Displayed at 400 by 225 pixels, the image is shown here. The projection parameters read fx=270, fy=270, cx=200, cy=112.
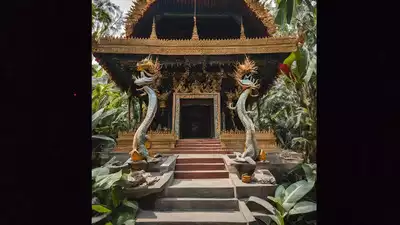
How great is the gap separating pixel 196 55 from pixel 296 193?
358 centimetres

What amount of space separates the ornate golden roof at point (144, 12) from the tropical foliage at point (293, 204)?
13.0ft

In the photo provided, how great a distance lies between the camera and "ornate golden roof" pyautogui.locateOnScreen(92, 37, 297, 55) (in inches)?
209

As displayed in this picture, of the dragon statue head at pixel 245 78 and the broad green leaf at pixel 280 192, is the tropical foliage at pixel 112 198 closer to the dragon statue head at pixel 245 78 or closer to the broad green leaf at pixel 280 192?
A: the broad green leaf at pixel 280 192

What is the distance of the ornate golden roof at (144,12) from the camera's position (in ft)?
19.5

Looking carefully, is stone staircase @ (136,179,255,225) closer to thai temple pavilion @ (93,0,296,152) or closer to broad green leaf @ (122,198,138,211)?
broad green leaf @ (122,198,138,211)

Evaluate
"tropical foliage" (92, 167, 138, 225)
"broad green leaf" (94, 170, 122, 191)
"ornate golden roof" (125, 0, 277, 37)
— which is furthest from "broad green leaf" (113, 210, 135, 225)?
"ornate golden roof" (125, 0, 277, 37)

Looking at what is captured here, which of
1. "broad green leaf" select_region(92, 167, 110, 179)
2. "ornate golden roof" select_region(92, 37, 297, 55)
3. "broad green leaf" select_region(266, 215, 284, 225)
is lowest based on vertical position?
"broad green leaf" select_region(266, 215, 284, 225)

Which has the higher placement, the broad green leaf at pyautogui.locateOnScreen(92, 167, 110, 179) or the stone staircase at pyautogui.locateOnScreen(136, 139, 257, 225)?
the broad green leaf at pyautogui.locateOnScreen(92, 167, 110, 179)

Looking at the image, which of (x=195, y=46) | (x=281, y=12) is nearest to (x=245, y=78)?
(x=281, y=12)

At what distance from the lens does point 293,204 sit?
2719mm

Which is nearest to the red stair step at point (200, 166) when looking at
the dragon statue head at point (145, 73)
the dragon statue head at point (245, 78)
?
the dragon statue head at point (245, 78)
